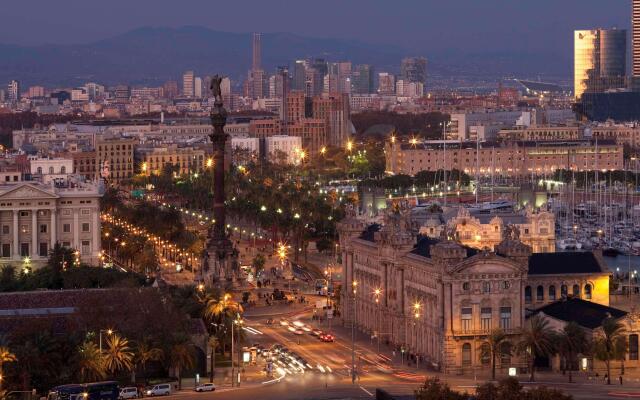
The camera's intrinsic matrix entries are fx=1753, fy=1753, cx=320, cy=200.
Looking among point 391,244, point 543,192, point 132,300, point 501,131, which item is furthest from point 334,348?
point 501,131

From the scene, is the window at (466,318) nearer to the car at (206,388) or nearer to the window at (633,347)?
the window at (633,347)

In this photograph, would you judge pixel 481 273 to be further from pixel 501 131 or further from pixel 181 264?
pixel 501 131

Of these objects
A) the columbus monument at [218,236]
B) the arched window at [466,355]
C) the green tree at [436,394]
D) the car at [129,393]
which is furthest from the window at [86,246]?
the green tree at [436,394]

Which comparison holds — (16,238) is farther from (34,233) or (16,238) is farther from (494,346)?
(494,346)

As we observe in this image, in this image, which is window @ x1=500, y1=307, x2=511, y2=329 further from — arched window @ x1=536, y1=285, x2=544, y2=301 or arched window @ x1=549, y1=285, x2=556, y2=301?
arched window @ x1=549, y1=285, x2=556, y2=301

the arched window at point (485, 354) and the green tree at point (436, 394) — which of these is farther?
the arched window at point (485, 354)

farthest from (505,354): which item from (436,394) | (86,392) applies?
Answer: (86,392)
